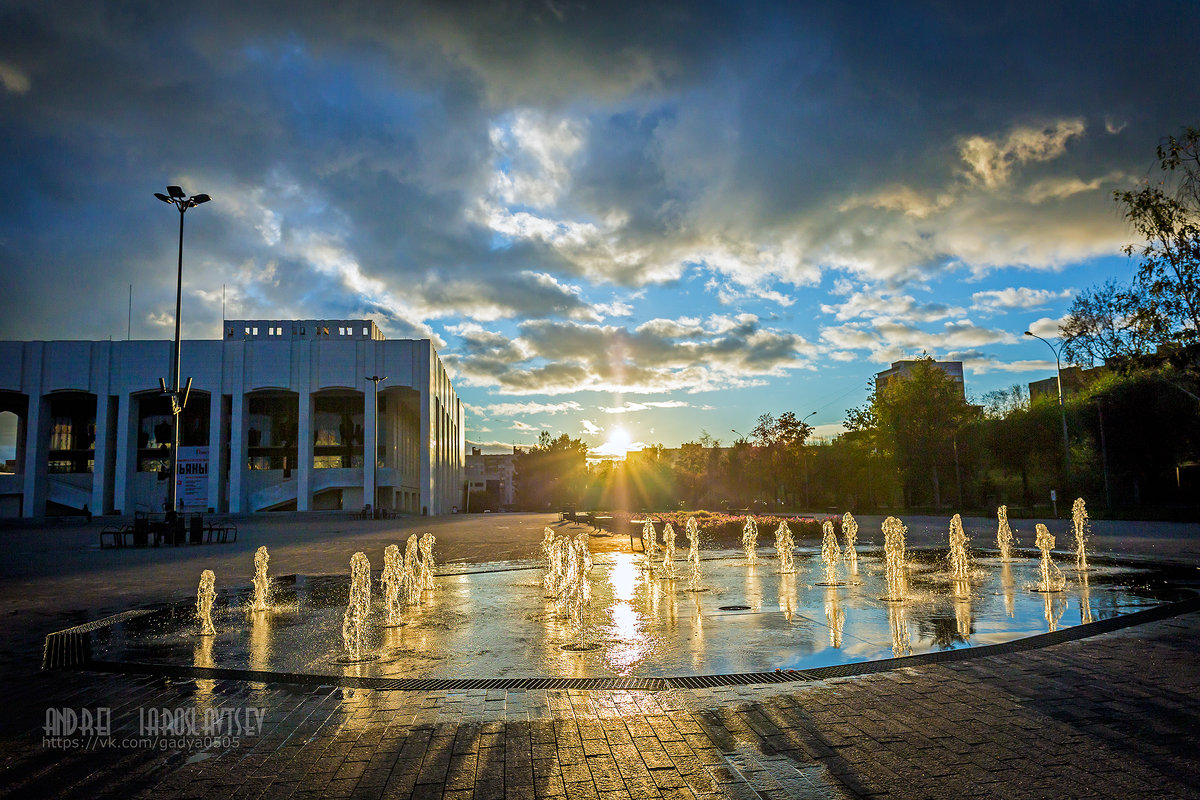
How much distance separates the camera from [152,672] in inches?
265

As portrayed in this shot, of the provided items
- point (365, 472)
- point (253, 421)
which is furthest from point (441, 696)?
point (253, 421)

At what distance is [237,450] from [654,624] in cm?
6279

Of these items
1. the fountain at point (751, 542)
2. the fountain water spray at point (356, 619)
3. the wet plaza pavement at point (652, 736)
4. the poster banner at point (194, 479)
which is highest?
the poster banner at point (194, 479)

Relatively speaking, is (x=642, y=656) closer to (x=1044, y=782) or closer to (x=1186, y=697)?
(x=1044, y=782)

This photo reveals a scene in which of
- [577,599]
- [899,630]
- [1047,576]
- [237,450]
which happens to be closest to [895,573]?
[1047,576]

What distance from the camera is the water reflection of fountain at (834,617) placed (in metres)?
7.37

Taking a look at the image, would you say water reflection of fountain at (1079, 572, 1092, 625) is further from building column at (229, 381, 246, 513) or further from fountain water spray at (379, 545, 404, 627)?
building column at (229, 381, 246, 513)

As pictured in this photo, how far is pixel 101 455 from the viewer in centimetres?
6228

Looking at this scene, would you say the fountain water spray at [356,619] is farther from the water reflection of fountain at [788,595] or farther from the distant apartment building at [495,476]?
the distant apartment building at [495,476]

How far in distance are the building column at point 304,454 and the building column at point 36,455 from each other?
22591 mm

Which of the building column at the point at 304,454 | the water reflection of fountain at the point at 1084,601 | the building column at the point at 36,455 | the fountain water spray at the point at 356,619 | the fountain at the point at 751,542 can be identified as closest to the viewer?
the fountain water spray at the point at 356,619

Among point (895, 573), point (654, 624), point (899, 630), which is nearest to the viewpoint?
point (899, 630)

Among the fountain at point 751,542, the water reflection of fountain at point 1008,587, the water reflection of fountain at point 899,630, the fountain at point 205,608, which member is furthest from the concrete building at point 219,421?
the water reflection of fountain at point 899,630

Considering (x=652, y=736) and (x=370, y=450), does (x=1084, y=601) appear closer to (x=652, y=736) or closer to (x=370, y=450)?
(x=652, y=736)
